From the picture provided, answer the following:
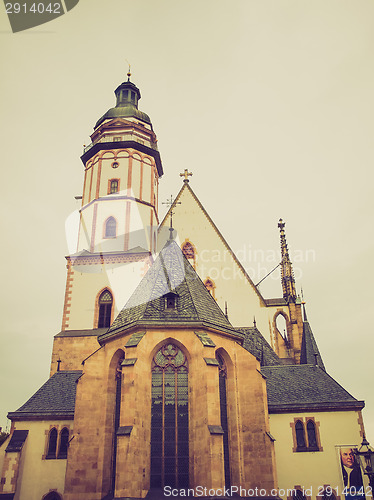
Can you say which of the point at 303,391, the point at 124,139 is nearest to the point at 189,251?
the point at 124,139

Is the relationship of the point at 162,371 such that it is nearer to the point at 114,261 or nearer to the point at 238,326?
the point at 238,326

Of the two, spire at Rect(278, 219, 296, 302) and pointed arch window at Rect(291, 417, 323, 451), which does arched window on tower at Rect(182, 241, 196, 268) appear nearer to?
spire at Rect(278, 219, 296, 302)

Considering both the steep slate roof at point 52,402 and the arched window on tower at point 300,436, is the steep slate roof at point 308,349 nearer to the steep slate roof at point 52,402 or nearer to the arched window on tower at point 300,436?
the arched window on tower at point 300,436

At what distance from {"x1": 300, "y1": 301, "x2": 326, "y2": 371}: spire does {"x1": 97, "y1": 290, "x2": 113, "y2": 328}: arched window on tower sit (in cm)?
1236

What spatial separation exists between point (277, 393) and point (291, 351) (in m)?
6.99

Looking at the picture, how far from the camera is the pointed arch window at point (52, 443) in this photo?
891 inches

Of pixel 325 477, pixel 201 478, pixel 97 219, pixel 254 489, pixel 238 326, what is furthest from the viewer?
pixel 97 219

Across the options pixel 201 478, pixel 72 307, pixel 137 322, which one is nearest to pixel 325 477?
pixel 201 478

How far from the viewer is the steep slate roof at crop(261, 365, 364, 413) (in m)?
22.4

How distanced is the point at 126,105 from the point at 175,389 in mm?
26083

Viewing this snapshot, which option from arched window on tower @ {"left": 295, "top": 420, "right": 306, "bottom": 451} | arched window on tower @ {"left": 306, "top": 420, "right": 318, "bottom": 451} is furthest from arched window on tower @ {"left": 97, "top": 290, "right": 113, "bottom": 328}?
arched window on tower @ {"left": 306, "top": 420, "right": 318, "bottom": 451}

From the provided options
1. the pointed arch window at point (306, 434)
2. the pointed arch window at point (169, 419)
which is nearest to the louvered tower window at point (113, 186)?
the pointed arch window at point (169, 419)

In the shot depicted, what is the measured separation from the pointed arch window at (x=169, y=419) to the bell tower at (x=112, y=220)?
1120 centimetres

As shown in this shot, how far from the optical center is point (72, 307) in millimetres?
30297
